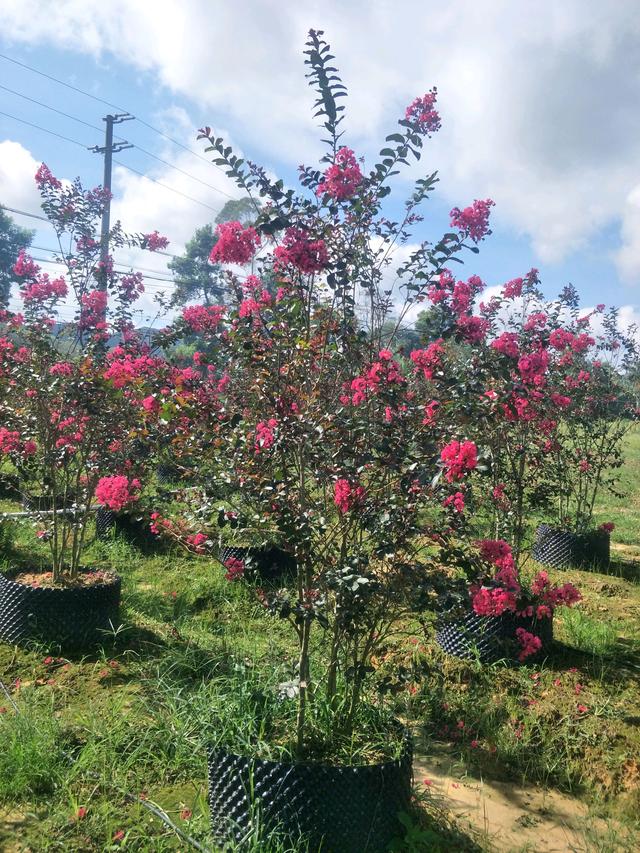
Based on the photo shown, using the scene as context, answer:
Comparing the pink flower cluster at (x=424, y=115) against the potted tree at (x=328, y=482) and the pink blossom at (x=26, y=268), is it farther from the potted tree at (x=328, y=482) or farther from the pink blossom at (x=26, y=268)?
the pink blossom at (x=26, y=268)

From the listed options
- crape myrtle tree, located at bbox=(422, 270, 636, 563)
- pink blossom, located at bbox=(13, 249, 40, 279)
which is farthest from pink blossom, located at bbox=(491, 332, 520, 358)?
pink blossom, located at bbox=(13, 249, 40, 279)

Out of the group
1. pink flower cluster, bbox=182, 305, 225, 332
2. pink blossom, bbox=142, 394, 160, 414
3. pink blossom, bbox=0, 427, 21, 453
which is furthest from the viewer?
pink flower cluster, bbox=182, 305, 225, 332

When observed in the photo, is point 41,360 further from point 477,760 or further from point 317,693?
point 477,760

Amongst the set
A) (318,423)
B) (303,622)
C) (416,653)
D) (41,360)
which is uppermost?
(41,360)

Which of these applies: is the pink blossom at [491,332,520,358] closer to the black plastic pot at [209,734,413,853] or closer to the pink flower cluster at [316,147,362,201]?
the pink flower cluster at [316,147,362,201]

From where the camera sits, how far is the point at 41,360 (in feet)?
13.6

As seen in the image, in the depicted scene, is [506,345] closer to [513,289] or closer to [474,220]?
[474,220]

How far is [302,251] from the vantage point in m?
2.75

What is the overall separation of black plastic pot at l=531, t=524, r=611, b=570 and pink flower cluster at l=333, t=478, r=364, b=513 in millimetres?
3975

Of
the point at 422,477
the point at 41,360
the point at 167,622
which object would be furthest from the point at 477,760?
the point at 41,360

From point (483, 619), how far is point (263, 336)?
7.09ft

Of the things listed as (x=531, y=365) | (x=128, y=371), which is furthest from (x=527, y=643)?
(x=128, y=371)

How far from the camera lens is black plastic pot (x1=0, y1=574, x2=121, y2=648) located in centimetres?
366

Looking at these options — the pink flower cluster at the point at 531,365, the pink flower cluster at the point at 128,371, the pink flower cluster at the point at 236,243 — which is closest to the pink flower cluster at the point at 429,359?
the pink flower cluster at the point at 236,243
